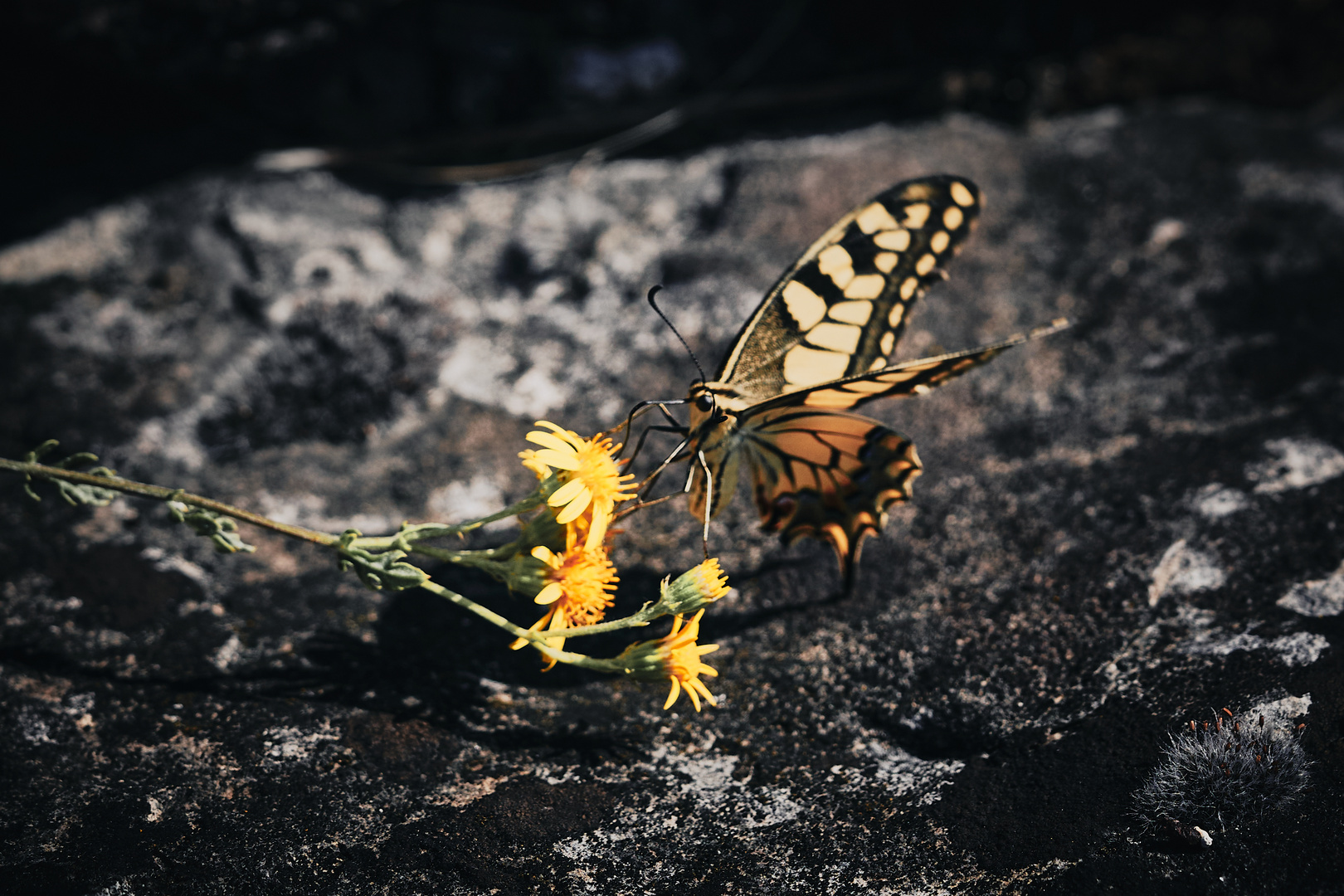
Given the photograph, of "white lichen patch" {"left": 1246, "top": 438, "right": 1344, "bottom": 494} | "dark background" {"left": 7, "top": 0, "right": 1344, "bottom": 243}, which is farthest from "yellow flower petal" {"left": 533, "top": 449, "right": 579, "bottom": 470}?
"dark background" {"left": 7, "top": 0, "right": 1344, "bottom": 243}

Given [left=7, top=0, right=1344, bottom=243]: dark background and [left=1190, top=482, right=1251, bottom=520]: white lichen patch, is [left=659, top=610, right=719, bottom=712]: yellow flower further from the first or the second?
[left=7, top=0, right=1344, bottom=243]: dark background

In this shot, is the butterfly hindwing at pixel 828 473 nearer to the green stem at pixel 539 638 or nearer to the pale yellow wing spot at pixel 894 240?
the pale yellow wing spot at pixel 894 240

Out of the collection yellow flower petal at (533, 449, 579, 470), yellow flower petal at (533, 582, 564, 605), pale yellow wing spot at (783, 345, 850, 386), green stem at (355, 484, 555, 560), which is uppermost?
pale yellow wing spot at (783, 345, 850, 386)

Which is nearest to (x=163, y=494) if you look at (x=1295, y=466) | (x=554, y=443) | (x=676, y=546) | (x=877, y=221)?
(x=554, y=443)

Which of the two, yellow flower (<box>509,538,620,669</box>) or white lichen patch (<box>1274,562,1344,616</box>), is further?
white lichen patch (<box>1274,562,1344,616</box>)

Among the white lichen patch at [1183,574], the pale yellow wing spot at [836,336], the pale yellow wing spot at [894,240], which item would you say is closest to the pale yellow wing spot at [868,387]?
the pale yellow wing spot at [836,336]

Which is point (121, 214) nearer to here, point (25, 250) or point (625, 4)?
point (25, 250)

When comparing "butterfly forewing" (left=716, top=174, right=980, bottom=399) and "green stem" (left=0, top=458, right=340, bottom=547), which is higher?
"butterfly forewing" (left=716, top=174, right=980, bottom=399)

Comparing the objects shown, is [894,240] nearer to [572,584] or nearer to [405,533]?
[572,584]
